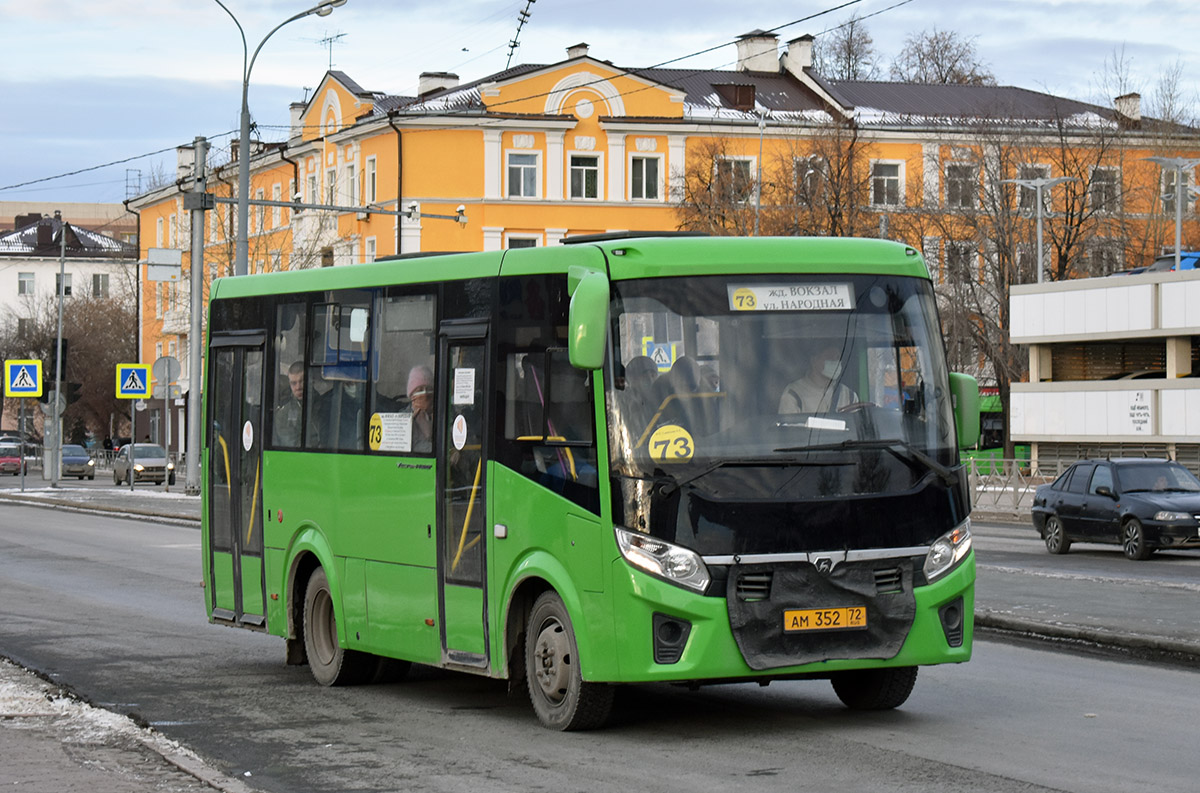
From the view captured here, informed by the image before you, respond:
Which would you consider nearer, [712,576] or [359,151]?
[712,576]

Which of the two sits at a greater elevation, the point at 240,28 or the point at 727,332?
the point at 240,28

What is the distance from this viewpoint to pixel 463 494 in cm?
1090

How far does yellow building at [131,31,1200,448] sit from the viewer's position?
212ft

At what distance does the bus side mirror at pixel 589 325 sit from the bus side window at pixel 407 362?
1935mm

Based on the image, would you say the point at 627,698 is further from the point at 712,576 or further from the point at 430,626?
the point at 712,576

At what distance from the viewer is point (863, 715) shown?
419 inches

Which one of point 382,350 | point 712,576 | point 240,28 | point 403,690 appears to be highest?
point 240,28

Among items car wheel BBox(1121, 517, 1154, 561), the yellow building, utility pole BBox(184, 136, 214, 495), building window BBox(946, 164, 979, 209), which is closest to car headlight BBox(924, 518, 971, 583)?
car wheel BBox(1121, 517, 1154, 561)

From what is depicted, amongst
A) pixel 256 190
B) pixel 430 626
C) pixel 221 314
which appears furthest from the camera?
pixel 256 190

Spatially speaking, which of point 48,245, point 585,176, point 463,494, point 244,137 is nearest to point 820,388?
point 463,494

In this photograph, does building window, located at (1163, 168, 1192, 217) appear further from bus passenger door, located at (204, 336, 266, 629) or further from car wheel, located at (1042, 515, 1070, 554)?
bus passenger door, located at (204, 336, 266, 629)

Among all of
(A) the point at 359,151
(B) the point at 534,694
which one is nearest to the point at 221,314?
(B) the point at 534,694

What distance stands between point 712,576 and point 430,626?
2.38 metres

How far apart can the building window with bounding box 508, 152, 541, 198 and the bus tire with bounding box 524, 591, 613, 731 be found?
6001 centimetres
